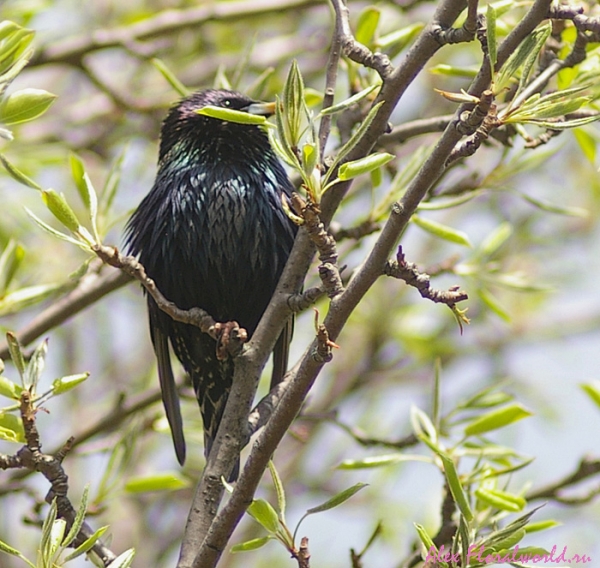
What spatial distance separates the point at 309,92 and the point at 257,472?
1.35 m

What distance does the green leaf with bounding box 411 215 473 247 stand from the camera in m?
2.88

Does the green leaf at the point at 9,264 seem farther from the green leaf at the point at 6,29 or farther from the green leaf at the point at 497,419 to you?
the green leaf at the point at 497,419

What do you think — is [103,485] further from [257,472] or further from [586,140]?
[586,140]

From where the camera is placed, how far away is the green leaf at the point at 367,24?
2.76 metres

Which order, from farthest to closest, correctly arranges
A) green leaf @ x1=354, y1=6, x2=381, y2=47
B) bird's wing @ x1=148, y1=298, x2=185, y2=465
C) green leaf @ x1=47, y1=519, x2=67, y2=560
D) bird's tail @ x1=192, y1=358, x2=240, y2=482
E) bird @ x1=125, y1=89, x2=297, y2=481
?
bird's tail @ x1=192, y1=358, x2=240, y2=482, bird @ x1=125, y1=89, x2=297, y2=481, bird's wing @ x1=148, y1=298, x2=185, y2=465, green leaf @ x1=354, y1=6, x2=381, y2=47, green leaf @ x1=47, y1=519, x2=67, y2=560

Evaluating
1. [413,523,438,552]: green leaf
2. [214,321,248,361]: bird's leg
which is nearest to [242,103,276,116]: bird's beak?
[214,321,248,361]: bird's leg

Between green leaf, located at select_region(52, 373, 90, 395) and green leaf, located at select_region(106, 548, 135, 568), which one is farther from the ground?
green leaf, located at select_region(52, 373, 90, 395)

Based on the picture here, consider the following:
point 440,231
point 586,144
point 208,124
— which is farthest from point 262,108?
point 586,144

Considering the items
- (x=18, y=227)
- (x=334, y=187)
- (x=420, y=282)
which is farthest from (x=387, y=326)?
(x=420, y=282)

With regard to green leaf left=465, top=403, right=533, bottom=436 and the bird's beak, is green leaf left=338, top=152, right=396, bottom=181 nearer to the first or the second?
green leaf left=465, top=403, right=533, bottom=436

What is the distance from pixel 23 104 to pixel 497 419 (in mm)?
1481

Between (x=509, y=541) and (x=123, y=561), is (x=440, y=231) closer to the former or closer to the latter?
(x=509, y=541)

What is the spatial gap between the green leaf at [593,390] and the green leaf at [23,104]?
1734 mm

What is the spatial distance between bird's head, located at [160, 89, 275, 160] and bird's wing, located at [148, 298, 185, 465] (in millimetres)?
623
